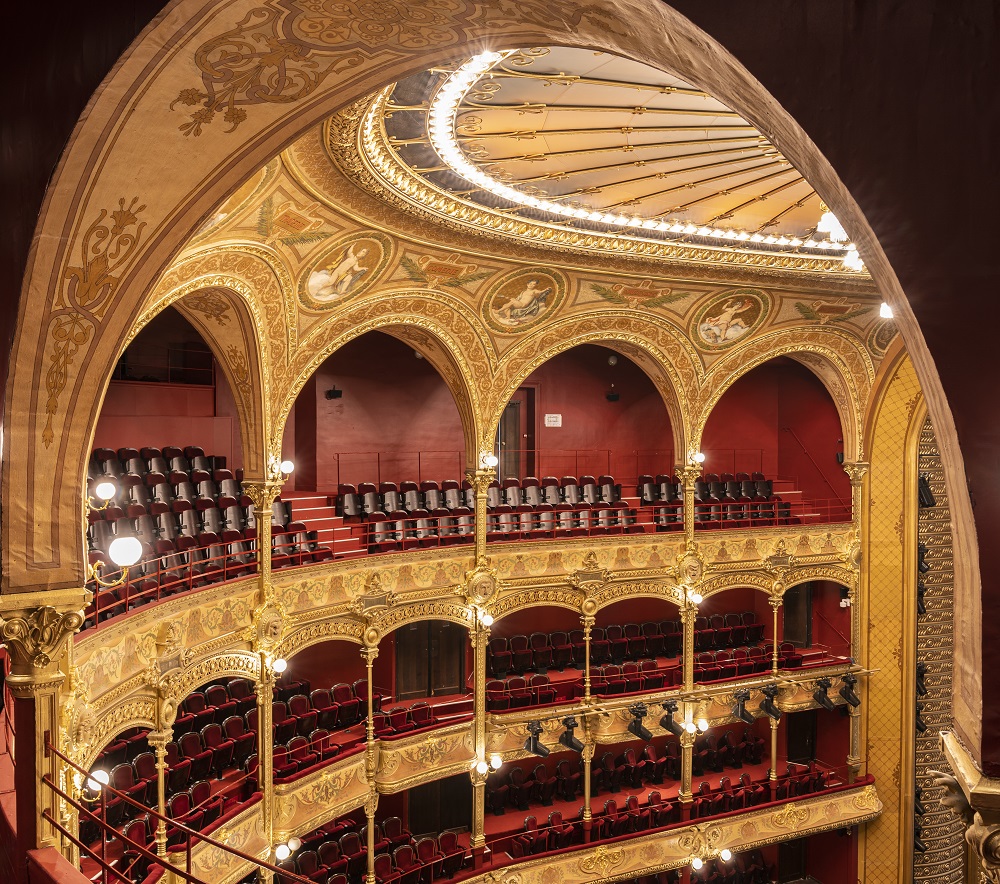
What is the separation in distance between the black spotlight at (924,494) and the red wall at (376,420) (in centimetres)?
927

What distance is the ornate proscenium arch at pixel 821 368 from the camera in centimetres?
1758

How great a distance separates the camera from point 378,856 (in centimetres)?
1437

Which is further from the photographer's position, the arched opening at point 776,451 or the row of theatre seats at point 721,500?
the arched opening at point 776,451

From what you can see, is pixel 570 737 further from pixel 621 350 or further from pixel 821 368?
pixel 821 368

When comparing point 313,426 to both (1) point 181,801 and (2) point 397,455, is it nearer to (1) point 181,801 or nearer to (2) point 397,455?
(2) point 397,455

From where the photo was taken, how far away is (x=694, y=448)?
17484mm

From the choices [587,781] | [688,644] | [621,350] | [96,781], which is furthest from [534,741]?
[96,781]

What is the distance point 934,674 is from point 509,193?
45.1ft

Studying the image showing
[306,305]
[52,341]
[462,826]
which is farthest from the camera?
[462,826]

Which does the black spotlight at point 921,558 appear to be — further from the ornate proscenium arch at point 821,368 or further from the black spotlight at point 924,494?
the ornate proscenium arch at point 821,368

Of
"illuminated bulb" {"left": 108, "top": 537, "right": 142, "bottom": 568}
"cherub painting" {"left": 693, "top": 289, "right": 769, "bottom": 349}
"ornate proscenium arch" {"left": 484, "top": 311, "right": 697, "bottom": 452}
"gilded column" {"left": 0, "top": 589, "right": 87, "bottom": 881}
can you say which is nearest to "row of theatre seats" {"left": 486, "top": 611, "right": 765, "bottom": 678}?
"ornate proscenium arch" {"left": 484, "top": 311, "right": 697, "bottom": 452}

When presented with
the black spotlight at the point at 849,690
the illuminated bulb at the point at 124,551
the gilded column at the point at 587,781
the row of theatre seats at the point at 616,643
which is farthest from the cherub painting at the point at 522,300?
the black spotlight at the point at 849,690

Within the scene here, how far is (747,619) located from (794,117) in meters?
19.8

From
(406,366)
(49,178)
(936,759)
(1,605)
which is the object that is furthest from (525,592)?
(49,178)
